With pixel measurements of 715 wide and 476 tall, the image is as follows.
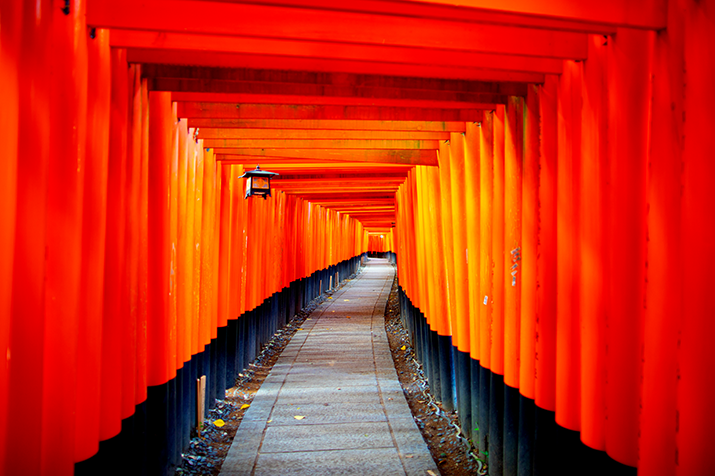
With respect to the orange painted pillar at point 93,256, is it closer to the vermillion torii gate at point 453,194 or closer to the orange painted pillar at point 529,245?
the vermillion torii gate at point 453,194

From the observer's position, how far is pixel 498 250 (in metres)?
4.54

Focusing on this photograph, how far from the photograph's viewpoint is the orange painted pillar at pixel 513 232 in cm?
416

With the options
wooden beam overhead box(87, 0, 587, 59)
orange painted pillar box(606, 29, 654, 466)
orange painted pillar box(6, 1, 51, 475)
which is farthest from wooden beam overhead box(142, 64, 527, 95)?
orange painted pillar box(6, 1, 51, 475)

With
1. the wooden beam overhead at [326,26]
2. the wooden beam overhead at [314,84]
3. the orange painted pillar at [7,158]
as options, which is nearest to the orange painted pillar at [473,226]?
the wooden beam overhead at [314,84]

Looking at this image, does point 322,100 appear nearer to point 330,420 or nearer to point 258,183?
point 258,183

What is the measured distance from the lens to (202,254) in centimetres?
613

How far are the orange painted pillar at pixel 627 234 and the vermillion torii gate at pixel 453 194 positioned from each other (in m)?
0.01

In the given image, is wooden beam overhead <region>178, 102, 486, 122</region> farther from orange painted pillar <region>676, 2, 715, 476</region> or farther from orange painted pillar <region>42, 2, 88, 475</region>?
orange painted pillar <region>676, 2, 715, 476</region>

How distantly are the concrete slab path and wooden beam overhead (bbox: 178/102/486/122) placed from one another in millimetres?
3513

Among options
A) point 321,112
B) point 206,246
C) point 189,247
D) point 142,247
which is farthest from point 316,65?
point 206,246

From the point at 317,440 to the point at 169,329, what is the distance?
2.20 metres

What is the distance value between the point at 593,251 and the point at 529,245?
956 mm

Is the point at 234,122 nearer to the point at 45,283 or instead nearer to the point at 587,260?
the point at 45,283

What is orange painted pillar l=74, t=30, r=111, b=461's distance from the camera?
2.81 metres
